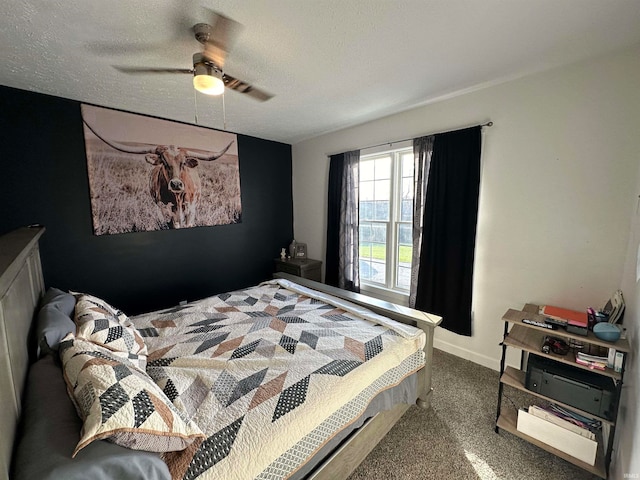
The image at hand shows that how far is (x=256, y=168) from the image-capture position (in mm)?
3666

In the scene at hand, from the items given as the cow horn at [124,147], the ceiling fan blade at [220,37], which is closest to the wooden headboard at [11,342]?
the ceiling fan blade at [220,37]

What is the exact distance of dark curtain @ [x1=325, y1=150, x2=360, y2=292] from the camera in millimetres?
3268

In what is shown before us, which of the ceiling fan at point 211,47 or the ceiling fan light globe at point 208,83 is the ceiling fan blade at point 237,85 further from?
the ceiling fan light globe at point 208,83

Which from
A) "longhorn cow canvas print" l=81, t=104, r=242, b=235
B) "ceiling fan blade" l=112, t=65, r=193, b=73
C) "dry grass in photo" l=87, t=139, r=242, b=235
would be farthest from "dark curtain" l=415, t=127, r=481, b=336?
"dry grass in photo" l=87, t=139, r=242, b=235

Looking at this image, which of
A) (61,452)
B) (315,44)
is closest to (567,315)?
(315,44)

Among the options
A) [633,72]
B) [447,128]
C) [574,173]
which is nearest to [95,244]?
[447,128]

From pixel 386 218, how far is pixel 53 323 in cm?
283

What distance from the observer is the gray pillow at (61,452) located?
0.64m

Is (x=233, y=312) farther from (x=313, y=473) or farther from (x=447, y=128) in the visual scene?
(x=447, y=128)

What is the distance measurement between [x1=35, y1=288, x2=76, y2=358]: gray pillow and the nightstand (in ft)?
7.74

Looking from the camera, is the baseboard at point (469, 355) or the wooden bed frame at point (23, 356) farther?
the baseboard at point (469, 355)

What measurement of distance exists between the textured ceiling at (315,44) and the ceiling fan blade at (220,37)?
0.05m

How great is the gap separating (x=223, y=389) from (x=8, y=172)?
8.41 feet

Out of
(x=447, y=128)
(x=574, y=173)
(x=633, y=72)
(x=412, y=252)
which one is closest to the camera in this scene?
(x=633, y=72)
